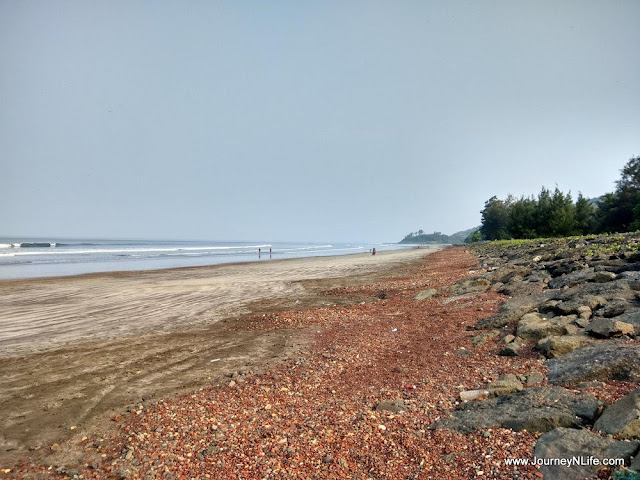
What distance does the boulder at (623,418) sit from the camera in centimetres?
391

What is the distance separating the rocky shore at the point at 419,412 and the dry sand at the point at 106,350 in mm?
553

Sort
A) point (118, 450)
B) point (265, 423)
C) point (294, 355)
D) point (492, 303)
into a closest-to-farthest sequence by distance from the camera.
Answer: point (118, 450) → point (265, 423) → point (294, 355) → point (492, 303)

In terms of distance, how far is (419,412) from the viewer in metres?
5.54

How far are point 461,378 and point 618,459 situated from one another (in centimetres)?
304

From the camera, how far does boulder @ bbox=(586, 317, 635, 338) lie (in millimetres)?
6750

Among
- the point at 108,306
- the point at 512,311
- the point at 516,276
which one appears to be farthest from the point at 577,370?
the point at 108,306

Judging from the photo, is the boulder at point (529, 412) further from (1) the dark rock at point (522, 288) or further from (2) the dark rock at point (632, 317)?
(1) the dark rock at point (522, 288)

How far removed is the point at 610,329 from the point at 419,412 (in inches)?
159

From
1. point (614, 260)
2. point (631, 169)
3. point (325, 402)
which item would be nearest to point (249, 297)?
point (325, 402)

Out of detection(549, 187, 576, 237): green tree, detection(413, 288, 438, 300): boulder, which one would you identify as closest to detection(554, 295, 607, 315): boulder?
detection(413, 288, 438, 300): boulder

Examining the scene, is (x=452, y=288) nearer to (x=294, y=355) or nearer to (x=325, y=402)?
(x=294, y=355)

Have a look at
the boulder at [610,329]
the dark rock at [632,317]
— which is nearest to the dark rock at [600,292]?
the dark rock at [632,317]

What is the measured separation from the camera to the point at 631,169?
57156mm

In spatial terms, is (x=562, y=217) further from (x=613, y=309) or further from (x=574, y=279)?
(x=613, y=309)
